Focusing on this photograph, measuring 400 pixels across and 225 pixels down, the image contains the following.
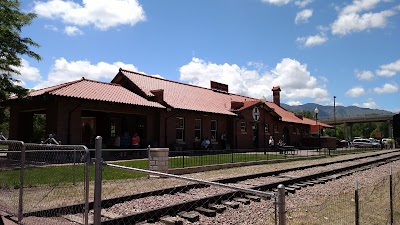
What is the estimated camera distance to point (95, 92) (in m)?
23.4

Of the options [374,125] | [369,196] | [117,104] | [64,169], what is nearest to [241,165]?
[117,104]

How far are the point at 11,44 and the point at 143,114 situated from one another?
10.6 meters

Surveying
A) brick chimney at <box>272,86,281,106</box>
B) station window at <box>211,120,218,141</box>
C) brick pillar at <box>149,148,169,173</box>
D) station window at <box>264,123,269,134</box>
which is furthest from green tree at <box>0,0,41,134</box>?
brick chimney at <box>272,86,281,106</box>

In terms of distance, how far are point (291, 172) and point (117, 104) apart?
452 inches

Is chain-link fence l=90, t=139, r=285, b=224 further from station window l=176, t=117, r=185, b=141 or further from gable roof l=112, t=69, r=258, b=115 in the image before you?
station window l=176, t=117, r=185, b=141

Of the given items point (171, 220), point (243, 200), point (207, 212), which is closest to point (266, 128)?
point (243, 200)

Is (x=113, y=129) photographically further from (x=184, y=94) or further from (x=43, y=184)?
(x=43, y=184)

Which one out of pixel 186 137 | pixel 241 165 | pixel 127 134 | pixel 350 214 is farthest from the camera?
pixel 186 137

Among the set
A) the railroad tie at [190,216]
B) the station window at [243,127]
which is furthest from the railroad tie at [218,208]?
the station window at [243,127]

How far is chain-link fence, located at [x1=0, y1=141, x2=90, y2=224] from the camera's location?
724 cm

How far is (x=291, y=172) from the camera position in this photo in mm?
18578

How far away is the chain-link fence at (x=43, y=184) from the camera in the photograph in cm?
724

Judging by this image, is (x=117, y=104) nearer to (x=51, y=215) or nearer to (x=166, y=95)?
(x=166, y=95)

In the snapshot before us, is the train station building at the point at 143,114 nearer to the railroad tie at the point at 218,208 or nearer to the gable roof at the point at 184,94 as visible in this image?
the gable roof at the point at 184,94
